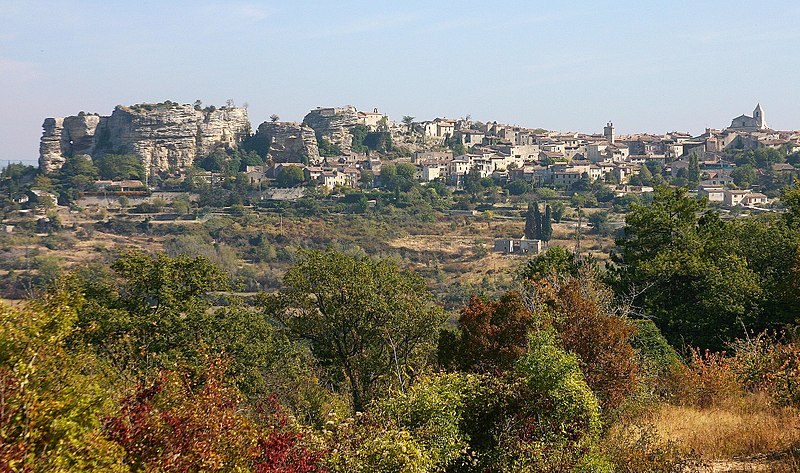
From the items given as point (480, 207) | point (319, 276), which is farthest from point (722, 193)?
point (319, 276)

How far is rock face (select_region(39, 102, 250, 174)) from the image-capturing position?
86.4 m

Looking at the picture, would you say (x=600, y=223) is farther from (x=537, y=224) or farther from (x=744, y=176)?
(x=744, y=176)

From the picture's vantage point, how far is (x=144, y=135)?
285 ft

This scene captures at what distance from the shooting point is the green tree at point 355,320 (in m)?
14.6

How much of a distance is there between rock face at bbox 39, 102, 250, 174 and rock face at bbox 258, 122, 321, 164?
675cm

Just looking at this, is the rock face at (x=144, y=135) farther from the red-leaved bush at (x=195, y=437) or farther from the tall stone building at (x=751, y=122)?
the red-leaved bush at (x=195, y=437)

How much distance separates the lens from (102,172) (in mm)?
80000

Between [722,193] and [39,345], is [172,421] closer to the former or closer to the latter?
[39,345]

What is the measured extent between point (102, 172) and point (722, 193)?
58.5 meters

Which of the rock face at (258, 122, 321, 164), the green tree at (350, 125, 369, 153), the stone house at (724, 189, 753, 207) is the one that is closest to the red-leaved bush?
the stone house at (724, 189, 753, 207)

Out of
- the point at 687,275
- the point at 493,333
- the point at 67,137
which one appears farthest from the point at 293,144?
the point at 493,333

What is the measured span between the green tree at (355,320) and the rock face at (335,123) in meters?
77.6

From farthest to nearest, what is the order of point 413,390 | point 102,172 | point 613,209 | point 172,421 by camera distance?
1. point 102,172
2. point 613,209
3. point 413,390
4. point 172,421

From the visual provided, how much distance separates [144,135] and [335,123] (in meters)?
21.6
